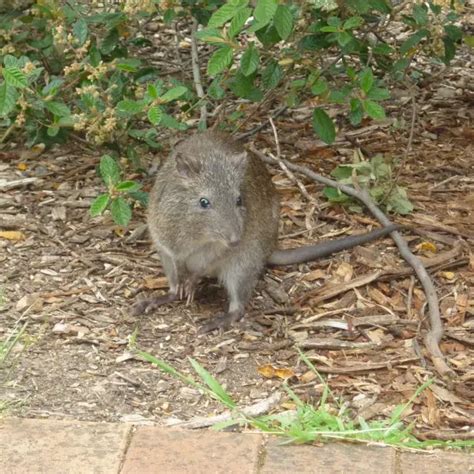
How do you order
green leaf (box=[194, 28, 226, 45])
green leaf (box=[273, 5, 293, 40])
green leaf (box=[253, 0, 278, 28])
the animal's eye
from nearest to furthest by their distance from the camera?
green leaf (box=[253, 0, 278, 28])
green leaf (box=[273, 5, 293, 40])
green leaf (box=[194, 28, 226, 45])
the animal's eye

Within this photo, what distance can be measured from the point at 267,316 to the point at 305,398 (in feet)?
2.86

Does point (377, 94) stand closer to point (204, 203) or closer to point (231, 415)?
point (204, 203)

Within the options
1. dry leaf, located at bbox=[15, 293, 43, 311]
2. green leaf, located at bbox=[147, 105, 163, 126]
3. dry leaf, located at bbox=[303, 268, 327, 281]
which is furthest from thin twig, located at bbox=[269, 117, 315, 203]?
dry leaf, located at bbox=[15, 293, 43, 311]

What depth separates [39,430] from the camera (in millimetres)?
3842

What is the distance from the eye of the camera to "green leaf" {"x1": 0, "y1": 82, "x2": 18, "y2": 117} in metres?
5.08

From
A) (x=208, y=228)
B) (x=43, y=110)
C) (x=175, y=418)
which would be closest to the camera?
(x=175, y=418)

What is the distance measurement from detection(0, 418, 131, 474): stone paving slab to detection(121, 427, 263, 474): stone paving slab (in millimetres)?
66

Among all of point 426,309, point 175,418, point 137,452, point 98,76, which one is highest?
point 98,76

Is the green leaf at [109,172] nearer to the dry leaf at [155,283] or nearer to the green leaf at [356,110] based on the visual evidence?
the dry leaf at [155,283]

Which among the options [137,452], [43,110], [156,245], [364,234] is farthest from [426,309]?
[43,110]

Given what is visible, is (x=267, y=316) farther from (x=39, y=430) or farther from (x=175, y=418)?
(x=39, y=430)

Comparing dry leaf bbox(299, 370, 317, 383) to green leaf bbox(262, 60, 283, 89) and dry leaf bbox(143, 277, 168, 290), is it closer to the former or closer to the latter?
dry leaf bbox(143, 277, 168, 290)

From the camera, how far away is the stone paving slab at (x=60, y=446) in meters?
3.64

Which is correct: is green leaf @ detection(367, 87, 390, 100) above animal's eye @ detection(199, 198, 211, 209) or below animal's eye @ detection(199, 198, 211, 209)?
above
